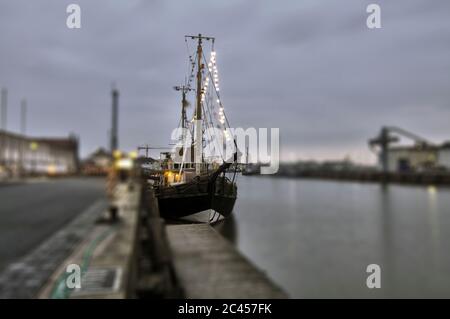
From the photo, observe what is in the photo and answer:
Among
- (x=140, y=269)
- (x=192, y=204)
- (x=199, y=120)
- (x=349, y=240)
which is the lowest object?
(x=349, y=240)

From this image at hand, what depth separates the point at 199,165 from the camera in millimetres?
1296

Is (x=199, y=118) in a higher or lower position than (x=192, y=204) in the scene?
higher

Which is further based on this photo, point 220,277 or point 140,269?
point 220,277

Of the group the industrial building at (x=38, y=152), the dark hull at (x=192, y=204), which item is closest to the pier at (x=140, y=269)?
the dark hull at (x=192, y=204)

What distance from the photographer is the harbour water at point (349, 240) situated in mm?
71938

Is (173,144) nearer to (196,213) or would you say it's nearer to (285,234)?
(196,213)

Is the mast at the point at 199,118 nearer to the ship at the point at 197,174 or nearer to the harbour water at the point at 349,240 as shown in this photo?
the ship at the point at 197,174

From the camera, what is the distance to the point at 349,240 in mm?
112312

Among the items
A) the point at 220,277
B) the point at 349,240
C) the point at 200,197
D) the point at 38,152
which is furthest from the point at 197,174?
the point at 349,240

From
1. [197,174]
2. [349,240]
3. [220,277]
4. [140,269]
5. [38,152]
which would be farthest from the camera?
[349,240]

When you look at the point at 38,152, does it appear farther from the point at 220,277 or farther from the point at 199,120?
the point at 220,277
